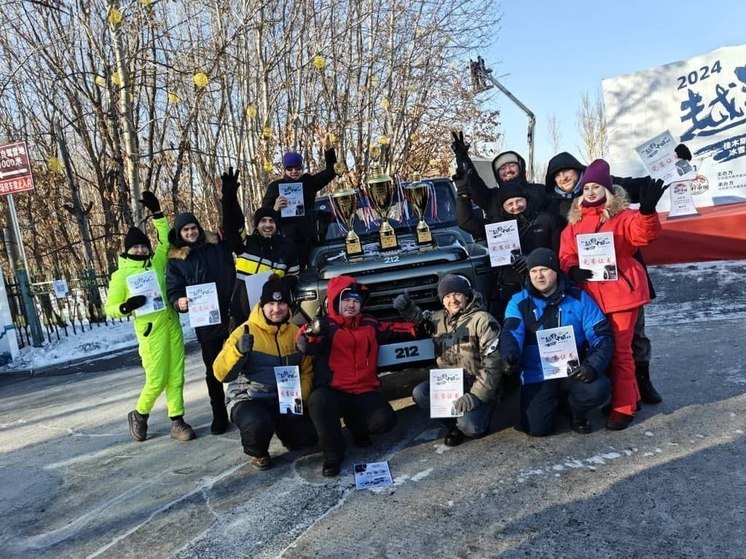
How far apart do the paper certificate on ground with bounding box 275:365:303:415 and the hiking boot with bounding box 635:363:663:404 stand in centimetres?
260

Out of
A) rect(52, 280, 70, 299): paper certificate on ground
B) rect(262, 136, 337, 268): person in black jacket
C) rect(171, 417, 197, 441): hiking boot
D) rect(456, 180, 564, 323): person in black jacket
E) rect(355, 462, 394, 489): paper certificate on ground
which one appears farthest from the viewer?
rect(52, 280, 70, 299): paper certificate on ground

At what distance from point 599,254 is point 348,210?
2.44 m

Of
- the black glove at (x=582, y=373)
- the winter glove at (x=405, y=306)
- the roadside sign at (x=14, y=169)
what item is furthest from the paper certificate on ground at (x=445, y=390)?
the roadside sign at (x=14, y=169)

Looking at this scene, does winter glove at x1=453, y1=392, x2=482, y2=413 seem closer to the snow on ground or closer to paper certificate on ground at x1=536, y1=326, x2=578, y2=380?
paper certificate on ground at x1=536, y1=326, x2=578, y2=380

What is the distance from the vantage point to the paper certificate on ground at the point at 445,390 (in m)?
3.72

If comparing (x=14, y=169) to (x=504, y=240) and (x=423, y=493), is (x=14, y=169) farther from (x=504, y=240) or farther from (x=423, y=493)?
(x=423, y=493)

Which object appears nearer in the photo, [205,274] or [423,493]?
[423,493]

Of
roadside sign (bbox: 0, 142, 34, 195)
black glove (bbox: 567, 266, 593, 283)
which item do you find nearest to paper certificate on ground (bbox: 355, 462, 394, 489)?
black glove (bbox: 567, 266, 593, 283)

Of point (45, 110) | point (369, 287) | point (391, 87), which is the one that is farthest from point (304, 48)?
point (369, 287)

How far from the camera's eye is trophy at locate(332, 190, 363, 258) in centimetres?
501

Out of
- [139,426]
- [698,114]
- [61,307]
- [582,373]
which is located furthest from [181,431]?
[698,114]

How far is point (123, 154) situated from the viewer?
10742mm

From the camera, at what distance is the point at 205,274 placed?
4570 millimetres

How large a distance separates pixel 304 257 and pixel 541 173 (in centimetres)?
5816
